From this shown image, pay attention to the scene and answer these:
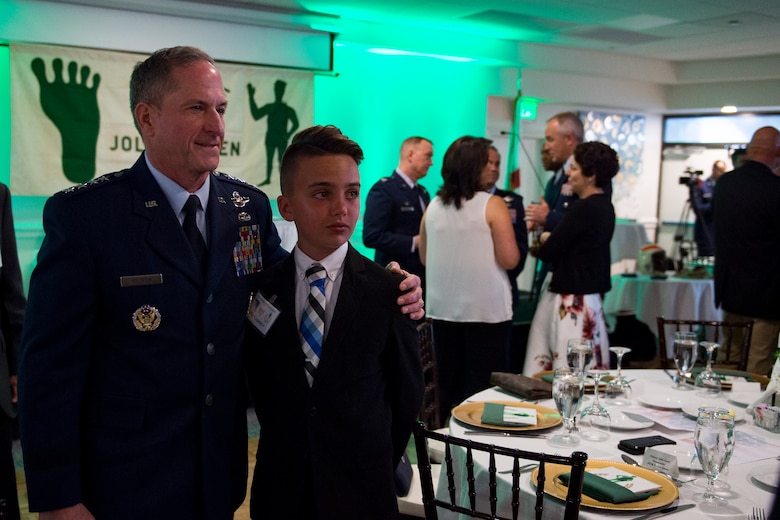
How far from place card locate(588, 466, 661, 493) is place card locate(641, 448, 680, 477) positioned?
0.10 m

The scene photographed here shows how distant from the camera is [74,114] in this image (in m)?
4.95

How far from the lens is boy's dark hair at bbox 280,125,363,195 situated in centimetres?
155

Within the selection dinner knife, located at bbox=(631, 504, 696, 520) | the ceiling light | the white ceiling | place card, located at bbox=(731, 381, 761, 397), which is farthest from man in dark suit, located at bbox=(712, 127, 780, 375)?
the ceiling light

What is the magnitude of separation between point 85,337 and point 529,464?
1093 millimetres

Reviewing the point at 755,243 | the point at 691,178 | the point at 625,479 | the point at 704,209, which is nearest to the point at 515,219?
the point at 755,243

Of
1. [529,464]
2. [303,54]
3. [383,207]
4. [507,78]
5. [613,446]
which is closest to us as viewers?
[529,464]

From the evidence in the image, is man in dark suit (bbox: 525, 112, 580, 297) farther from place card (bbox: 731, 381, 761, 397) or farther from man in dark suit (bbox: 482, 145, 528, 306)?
place card (bbox: 731, 381, 761, 397)

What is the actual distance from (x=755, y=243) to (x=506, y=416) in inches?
114

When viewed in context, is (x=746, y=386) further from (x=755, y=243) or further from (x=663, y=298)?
(x=663, y=298)

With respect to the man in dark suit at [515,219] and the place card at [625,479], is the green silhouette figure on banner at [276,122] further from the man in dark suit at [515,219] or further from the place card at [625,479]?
the place card at [625,479]

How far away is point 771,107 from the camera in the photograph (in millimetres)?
8812

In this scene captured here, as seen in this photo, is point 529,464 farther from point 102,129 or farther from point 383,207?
point 102,129

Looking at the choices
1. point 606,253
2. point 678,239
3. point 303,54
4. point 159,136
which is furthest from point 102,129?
point 678,239

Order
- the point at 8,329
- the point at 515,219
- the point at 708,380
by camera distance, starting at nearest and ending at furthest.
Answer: the point at 8,329, the point at 708,380, the point at 515,219
